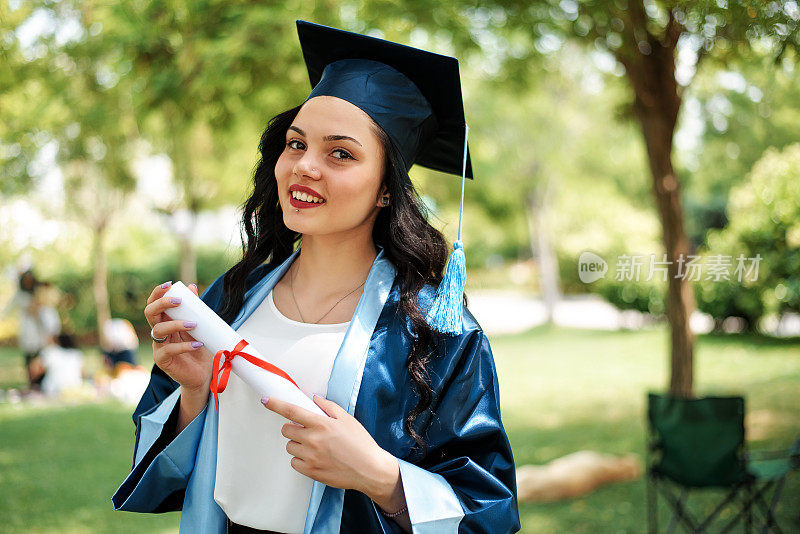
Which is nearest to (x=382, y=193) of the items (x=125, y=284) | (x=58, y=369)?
(x=58, y=369)

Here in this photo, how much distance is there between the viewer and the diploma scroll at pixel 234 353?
4.38 ft

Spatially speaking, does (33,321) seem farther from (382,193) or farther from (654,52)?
(382,193)

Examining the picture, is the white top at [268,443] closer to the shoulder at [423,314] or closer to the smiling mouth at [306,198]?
the shoulder at [423,314]

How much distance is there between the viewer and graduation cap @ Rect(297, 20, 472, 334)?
1.50 m

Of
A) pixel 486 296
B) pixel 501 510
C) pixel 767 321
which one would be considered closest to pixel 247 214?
→ pixel 501 510

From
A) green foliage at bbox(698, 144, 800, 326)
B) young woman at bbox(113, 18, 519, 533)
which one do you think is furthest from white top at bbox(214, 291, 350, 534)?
green foliage at bbox(698, 144, 800, 326)

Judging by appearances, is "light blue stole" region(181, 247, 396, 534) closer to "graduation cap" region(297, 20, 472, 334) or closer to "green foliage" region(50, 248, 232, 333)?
"graduation cap" region(297, 20, 472, 334)

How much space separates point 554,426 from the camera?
23.2 feet

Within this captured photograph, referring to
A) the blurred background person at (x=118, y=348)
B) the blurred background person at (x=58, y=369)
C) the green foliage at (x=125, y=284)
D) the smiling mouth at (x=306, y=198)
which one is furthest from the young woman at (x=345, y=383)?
the green foliage at (x=125, y=284)

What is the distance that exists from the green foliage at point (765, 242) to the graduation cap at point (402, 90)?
5033 millimetres

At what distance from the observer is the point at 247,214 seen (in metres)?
1.81

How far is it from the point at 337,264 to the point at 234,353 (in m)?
0.35

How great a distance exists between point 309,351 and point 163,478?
0.46 metres

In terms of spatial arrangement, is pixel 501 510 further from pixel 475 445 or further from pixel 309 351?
pixel 309 351
